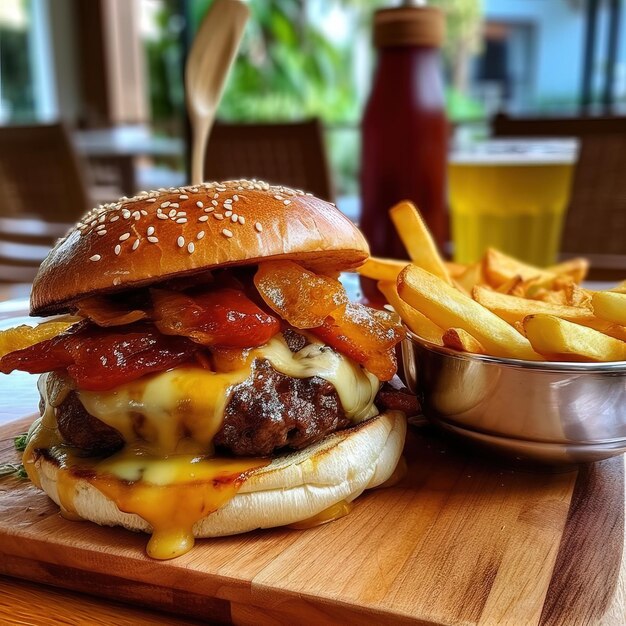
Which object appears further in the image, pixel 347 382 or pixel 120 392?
pixel 347 382

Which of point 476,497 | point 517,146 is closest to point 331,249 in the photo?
point 476,497

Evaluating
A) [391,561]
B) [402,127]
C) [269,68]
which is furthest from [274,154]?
[269,68]

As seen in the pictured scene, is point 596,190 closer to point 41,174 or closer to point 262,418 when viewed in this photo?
point 262,418

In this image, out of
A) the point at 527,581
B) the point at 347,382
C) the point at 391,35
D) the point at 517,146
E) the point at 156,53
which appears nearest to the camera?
the point at 527,581

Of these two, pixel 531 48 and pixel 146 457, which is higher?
pixel 531 48

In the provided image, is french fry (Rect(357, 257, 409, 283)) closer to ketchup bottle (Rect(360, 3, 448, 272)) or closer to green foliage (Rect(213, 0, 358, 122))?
ketchup bottle (Rect(360, 3, 448, 272))

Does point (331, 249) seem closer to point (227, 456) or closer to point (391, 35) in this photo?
point (227, 456)

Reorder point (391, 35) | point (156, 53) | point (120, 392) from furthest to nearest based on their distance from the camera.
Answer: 1. point (156, 53)
2. point (391, 35)
3. point (120, 392)
